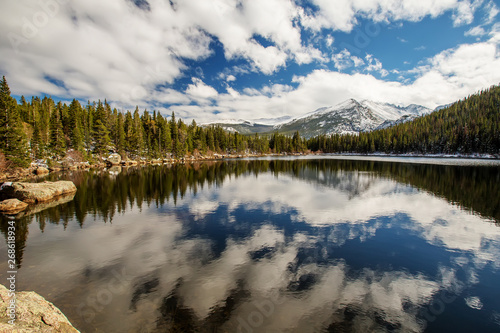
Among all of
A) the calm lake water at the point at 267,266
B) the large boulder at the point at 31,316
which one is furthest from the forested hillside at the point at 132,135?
the large boulder at the point at 31,316

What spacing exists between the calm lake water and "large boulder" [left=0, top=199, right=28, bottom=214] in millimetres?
2704

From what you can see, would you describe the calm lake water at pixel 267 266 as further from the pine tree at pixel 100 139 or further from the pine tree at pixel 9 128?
the pine tree at pixel 100 139

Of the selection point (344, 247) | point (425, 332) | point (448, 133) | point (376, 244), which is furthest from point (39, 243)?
point (448, 133)

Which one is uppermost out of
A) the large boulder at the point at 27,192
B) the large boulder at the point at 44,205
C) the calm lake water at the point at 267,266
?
the large boulder at the point at 27,192

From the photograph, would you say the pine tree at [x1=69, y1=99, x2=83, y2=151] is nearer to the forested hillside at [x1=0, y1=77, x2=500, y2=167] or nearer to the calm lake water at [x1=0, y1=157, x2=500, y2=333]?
the forested hillside at [x1=0, y1=77, x2=500, y2=167]

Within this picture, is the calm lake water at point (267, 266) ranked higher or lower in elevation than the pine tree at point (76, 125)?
lower

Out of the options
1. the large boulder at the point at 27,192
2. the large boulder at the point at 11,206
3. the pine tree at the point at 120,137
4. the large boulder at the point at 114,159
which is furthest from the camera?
the pine tree at the point at 120,137

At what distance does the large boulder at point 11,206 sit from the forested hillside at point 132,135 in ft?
90.1

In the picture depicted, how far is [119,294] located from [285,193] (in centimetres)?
2562

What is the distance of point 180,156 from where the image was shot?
400 ft

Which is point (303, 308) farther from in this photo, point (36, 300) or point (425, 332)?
point (36, 300)

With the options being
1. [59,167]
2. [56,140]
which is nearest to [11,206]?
[59,167]

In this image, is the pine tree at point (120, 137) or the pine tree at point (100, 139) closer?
the pine tree at point (100, 139)

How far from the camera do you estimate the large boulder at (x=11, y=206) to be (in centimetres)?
2319
